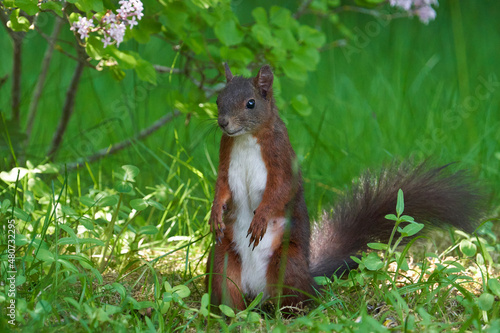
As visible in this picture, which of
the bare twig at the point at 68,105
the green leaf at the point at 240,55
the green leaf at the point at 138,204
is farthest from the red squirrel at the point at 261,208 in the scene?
the bare twig at the point at 68,105

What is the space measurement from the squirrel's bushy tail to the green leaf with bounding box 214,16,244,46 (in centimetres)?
75

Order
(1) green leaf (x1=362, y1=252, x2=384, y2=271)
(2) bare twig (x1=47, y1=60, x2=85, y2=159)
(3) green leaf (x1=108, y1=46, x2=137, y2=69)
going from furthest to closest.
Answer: (2) bare twig (x1=47, y1=60, x2=85, y2=159)
(3) green leaf (x1=108, y1=46, x2=137, y2=69)
(1) green leaf (x1=362, y1=252, x2=384, y2=271)

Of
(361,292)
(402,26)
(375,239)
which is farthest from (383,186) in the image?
→ (402,26)

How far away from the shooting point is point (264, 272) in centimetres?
219

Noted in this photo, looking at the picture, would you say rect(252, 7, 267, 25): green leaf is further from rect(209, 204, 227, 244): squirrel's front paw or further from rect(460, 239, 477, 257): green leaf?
rect(460, 239, 477, 257): green leaf

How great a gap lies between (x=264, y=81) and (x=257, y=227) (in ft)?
1.65

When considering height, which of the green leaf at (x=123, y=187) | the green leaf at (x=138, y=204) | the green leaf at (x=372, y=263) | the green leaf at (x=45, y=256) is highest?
the green leaf at (x=123, y=187)

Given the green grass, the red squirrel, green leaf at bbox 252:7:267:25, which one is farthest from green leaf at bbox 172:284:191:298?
green leaf at bbox 252:7:267:25

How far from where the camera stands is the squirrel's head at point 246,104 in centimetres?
212

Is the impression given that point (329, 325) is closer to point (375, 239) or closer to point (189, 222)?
point (375, 239)

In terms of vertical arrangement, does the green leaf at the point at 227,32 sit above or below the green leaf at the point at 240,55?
above

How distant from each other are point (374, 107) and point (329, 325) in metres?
2.89

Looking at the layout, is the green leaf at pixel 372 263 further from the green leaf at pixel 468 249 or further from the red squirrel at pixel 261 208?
the green leaf at pixel 468 249

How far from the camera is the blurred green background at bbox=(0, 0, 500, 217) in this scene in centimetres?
332
